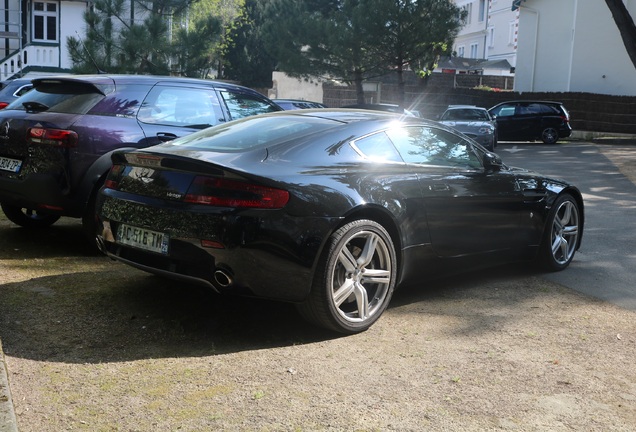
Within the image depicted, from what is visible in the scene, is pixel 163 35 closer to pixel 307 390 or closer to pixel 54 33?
pixel 54 33

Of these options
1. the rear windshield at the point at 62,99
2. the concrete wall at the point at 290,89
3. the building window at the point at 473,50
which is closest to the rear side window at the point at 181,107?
the rear windshield at the point at 62,99

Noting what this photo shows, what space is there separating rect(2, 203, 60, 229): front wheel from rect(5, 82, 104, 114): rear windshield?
3.90ft

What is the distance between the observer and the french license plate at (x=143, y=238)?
5090mm

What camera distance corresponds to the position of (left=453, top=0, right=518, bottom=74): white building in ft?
195

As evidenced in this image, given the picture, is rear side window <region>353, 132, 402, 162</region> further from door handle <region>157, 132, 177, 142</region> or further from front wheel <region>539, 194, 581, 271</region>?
door handle <region>157, 132, 177, 142</region>

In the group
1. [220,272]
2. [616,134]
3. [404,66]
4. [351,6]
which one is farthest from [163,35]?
[220,272]

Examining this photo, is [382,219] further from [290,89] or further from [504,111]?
[290,89]

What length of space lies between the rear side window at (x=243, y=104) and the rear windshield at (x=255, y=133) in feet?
7.61

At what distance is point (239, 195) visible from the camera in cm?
489

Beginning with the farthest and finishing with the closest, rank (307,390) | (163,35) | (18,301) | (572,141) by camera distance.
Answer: (572,141), (163,35), (18,301), (307,390)

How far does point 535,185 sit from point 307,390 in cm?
371

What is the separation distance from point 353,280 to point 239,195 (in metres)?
0.97

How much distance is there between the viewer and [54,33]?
34.6 metres

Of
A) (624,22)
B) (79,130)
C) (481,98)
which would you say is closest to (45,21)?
(481,98)
